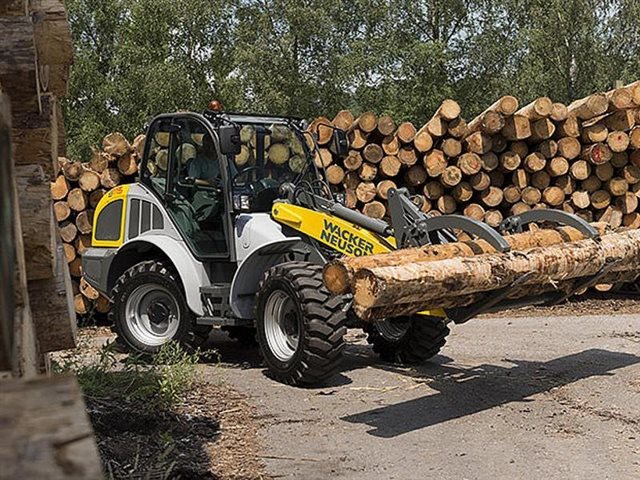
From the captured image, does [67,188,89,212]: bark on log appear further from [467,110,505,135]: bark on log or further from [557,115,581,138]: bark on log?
[557,115,581,138]: bark on log

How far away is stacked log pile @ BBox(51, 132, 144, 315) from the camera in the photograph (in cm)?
1189

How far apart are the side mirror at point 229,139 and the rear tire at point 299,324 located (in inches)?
43.0

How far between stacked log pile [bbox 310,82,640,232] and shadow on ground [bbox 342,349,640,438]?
137 inches

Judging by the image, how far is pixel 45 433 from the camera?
4.80ft

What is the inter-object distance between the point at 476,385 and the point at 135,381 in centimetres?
262

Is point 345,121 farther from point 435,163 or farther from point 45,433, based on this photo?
point 45,433

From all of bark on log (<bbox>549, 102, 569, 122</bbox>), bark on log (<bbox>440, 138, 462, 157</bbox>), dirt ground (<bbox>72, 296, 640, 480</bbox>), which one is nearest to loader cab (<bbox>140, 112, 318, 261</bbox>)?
dirt ground (<bbox>72, 296, 640, 480</bbox>)

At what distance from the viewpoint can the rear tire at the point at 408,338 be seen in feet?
Result: 27.0

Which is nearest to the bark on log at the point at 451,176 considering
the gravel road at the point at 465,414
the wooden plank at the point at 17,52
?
the gravel road at the point at 465,414

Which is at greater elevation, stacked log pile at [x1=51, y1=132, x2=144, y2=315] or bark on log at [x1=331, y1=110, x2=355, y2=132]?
bark on log at [x1=331, y1=110, x2=355, y2=132]

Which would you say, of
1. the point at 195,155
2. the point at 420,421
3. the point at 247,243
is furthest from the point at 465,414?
the point at 195,155

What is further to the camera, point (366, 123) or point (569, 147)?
point (569, 147)

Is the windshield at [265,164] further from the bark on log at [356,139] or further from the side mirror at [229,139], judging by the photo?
the bark on log at [356,139]

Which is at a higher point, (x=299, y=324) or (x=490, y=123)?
(x=490, y=123)
